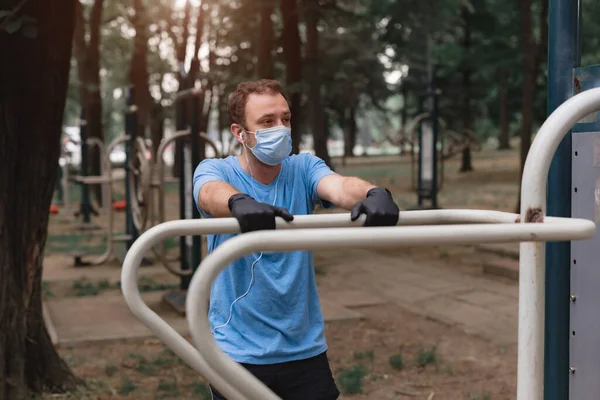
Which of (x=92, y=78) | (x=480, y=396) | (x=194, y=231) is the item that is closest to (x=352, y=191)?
(x=194, y=231)

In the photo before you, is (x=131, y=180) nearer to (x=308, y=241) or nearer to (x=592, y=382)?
(x=592, y=382)

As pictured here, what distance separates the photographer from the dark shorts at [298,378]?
2.53 metres

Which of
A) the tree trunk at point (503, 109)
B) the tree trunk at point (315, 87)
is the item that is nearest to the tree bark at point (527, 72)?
the tree trunk at point (315, 87)

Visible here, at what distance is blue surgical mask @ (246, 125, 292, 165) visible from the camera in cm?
252

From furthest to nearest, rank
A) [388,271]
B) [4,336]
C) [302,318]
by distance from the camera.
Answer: [388,271]
[4,336]
[302,318]

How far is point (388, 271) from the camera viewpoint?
9.14m

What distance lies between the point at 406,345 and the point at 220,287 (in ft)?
12.0

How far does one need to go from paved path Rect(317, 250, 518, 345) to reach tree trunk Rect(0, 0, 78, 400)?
3215 mm

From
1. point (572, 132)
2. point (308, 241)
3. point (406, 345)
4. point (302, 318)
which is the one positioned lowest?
point (406, 345)

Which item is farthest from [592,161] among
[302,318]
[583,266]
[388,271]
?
[388,271]

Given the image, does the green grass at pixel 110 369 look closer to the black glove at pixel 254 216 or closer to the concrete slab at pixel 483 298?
the concrete slab at pixel 483 298

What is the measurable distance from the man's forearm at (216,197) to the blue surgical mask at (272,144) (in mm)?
209

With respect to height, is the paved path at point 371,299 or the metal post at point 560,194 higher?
the metal post at point 560,194

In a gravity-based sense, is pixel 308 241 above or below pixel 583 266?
above
